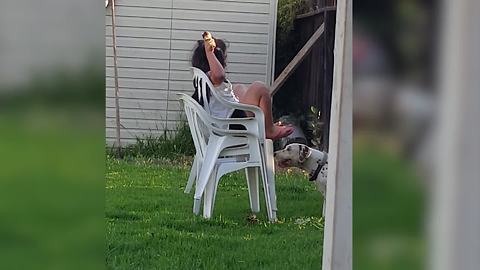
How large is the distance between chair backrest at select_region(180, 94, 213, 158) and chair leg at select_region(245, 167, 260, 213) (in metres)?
0.30

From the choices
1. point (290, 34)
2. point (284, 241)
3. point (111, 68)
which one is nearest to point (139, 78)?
point (111, 68)

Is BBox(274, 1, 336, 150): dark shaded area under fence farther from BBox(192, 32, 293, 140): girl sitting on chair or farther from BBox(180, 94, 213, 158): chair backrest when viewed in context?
BBox(180, 94, 213, 158): chair backrest

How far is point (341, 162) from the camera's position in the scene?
166 cm

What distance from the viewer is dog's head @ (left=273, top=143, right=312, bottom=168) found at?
458 centimetres

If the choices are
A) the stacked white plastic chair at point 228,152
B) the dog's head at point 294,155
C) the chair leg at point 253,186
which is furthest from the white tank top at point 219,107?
the dog's head at point 294,155

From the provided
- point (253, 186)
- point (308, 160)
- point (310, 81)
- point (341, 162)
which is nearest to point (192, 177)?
point (253, 186)

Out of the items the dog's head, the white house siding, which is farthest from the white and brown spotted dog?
the white house siding

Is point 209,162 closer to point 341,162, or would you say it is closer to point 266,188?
point 266,188

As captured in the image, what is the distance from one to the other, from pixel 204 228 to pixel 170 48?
10.7 ft

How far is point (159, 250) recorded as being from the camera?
340 cm

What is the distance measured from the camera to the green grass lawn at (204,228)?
3248 mm

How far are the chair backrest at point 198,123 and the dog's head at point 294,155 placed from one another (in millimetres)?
639
